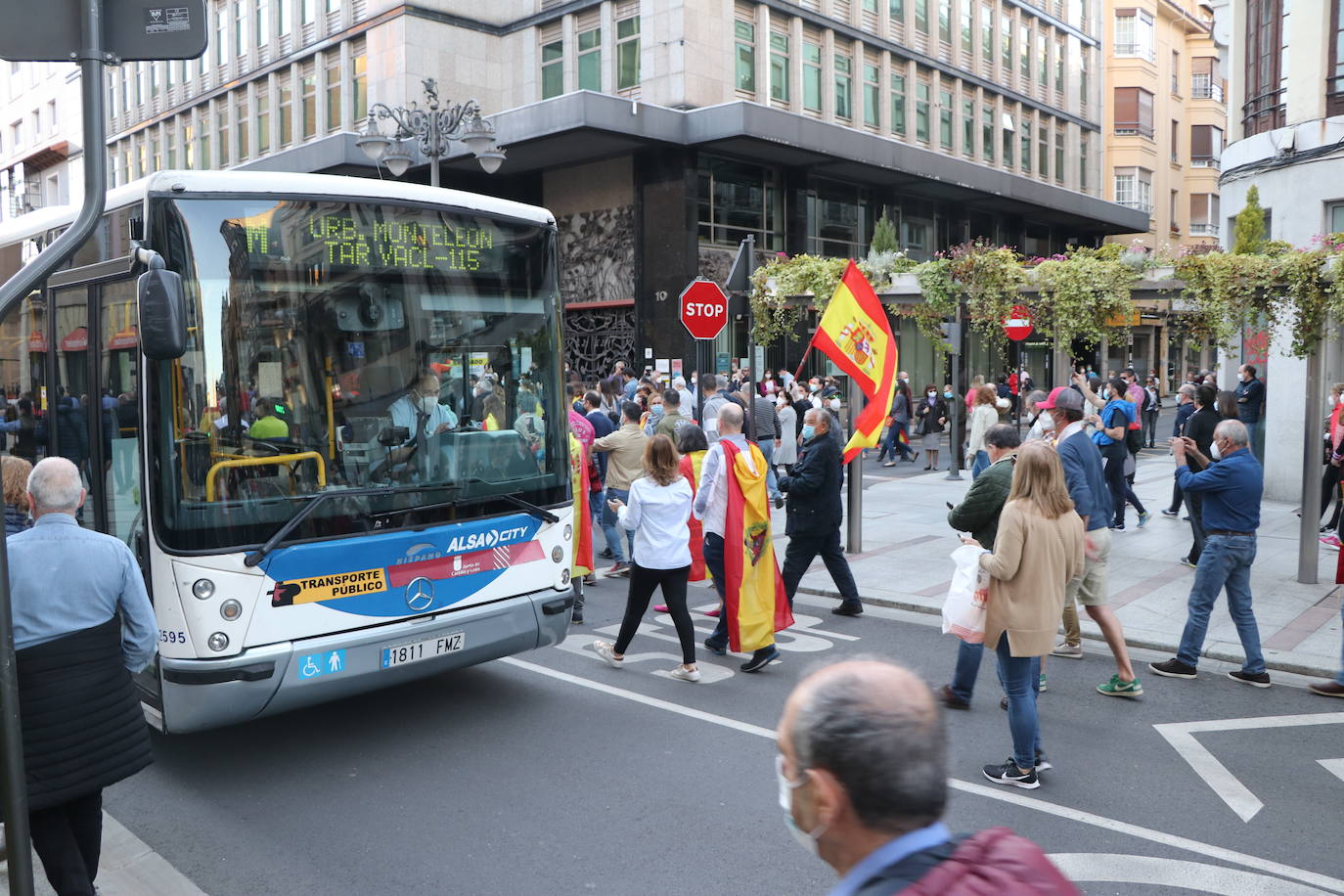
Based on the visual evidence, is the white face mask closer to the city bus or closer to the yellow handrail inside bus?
the city bus

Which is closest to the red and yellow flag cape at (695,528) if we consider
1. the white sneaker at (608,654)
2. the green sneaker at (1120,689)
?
the white sneaker at (608,654)

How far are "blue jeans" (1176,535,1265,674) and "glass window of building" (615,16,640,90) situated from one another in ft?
79.3

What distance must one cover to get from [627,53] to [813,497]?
23263 millimetres

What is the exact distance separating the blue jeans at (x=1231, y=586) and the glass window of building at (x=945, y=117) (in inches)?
1234

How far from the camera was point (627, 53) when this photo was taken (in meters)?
28.8

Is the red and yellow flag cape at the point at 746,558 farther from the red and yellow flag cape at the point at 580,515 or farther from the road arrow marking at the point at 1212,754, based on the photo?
the road arrow marking at the point at 1212,754

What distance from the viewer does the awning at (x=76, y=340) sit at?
5988mm

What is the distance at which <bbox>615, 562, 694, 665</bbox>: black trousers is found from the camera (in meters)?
7.21

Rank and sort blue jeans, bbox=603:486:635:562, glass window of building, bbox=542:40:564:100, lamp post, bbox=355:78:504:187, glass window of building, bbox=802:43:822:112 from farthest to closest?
glass window of building, bbox=802:43:822:112, glass window of building, bbox=542:40:564:100, lamp post, bbox=355:78:504:187, blue jeans, bbox=603:486:635:562

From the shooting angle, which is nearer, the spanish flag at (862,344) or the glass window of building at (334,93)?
the spanish flag at (862,344)

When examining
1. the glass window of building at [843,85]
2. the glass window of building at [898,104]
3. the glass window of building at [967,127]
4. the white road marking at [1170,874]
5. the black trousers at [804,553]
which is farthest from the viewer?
the glass window of building at [967,127]

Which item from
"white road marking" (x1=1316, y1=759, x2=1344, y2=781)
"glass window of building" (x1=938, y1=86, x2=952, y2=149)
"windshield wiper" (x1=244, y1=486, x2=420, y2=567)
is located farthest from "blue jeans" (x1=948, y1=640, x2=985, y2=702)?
"glass window of building" (x1=938, y1=86, x2=952, y2=149)

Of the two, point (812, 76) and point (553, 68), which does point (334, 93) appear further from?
point (812, 76)

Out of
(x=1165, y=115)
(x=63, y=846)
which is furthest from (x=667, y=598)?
(x=1165, y=115)
